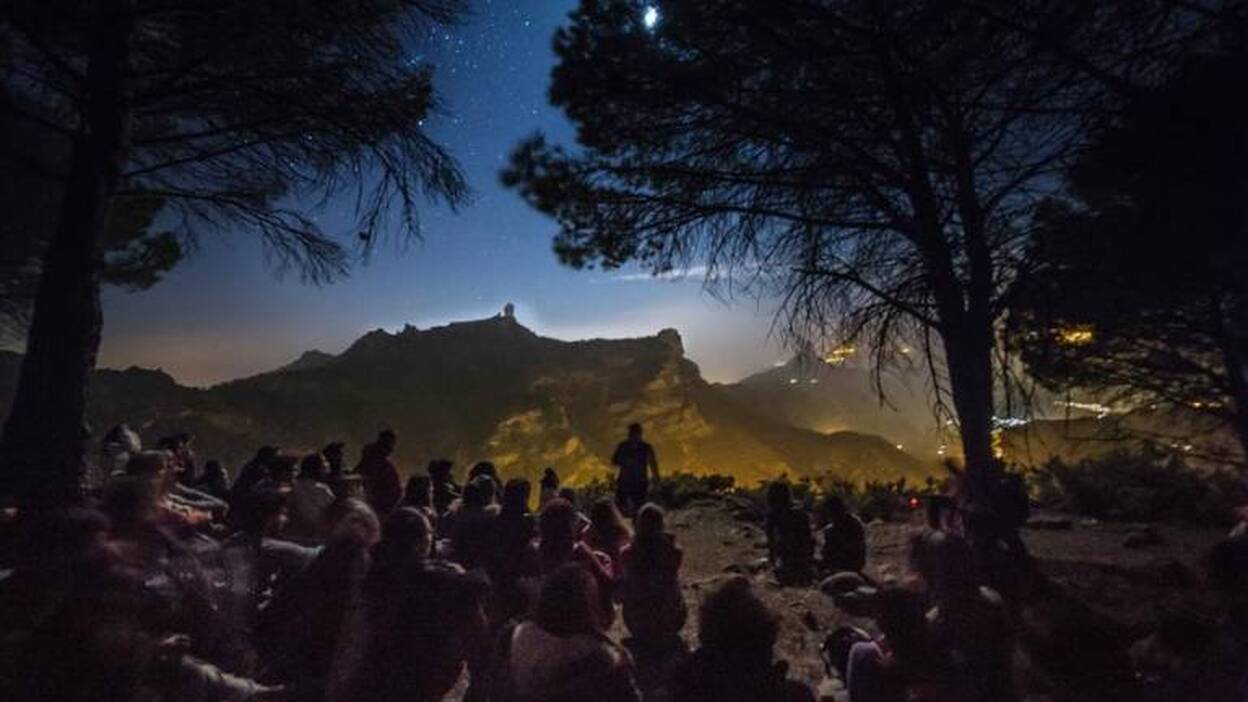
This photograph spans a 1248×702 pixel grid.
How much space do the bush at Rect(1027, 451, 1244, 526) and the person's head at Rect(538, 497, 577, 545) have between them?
11.6 metres

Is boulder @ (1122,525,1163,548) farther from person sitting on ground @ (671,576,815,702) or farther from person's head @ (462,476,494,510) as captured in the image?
person sitting on ground @ (671,576,815,702)

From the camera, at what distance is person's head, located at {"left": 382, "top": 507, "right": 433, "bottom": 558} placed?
3.38m

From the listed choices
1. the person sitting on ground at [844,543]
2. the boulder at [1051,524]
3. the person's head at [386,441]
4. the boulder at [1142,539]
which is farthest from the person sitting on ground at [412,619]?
the boulder at [1051,524]

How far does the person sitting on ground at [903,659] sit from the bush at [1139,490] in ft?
37.1

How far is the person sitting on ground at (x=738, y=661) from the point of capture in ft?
7.78

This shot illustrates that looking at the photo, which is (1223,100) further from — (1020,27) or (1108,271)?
(1108,271)

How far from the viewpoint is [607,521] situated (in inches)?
220

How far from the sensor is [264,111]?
6.47 m

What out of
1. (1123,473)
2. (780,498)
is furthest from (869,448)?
(780,498)

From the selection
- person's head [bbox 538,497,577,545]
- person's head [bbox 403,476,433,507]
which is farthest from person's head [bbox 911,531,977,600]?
person's head [bbox 403,476,433,507]

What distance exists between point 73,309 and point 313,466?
2.56 metres

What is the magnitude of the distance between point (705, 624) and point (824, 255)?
5.65m

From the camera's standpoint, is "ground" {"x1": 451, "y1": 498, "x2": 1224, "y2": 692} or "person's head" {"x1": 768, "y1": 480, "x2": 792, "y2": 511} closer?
"ground" {"x1": 451, "y1": 498, "x2": 1224, "y2": 692}

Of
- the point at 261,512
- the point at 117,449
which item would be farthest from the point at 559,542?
the point at 117,449
